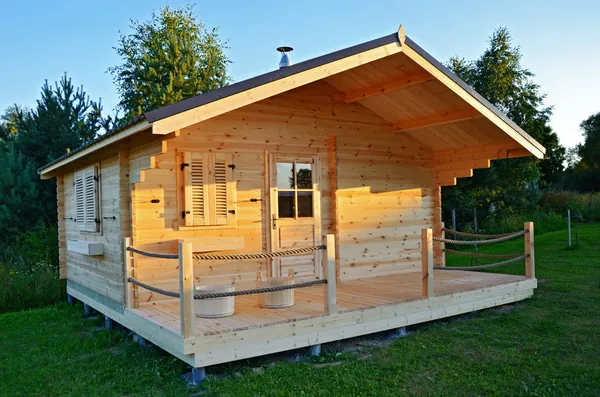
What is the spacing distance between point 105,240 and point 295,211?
8.64 ft

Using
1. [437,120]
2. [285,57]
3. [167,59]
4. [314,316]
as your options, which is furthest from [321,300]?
[167,59]

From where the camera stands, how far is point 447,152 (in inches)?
350

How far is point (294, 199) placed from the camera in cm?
748

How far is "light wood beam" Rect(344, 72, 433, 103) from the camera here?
671 centimetres

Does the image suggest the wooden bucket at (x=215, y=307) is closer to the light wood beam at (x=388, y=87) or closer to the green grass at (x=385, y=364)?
the green grass at (x=385, y=364)

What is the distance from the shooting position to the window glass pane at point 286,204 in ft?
24.1

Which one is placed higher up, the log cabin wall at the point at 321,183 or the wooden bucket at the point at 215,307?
the log cabin wall at the point at 321,183

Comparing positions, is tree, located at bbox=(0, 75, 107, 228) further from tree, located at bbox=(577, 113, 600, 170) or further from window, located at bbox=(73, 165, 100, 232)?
tree, located at bbox=(577, 113, 600, 170)

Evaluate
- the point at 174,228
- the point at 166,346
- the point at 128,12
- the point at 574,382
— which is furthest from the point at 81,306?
the point at 128,12

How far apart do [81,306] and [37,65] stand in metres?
17.9

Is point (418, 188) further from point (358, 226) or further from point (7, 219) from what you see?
point (7, 219)

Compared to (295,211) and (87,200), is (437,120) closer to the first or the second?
(295,211)

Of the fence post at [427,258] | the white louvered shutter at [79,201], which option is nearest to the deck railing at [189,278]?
the fence post at [427,258]

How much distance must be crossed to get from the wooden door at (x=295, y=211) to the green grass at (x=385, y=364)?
193cm
